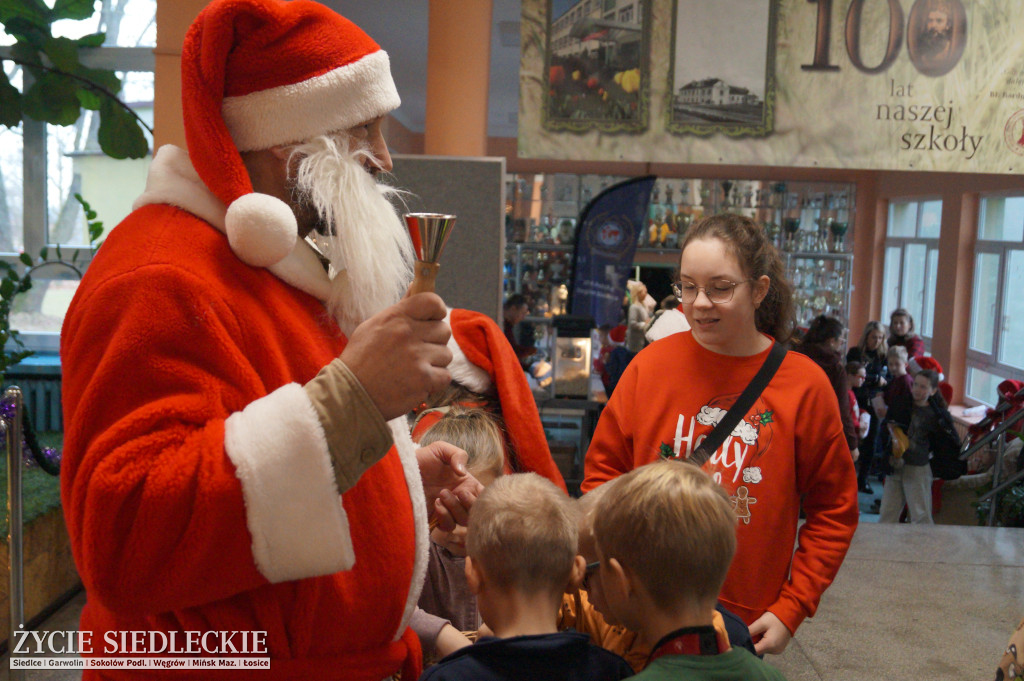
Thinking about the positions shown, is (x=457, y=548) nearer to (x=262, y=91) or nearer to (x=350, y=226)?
(x=350, y=226)

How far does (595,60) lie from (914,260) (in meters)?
7.63

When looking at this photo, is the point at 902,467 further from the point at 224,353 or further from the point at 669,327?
the point at 224,353

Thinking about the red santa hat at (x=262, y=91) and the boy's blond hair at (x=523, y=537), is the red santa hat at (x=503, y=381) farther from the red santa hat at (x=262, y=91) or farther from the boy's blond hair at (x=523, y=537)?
the red santa hat at (x=262, y=91)

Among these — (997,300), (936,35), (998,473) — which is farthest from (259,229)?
(997,300)

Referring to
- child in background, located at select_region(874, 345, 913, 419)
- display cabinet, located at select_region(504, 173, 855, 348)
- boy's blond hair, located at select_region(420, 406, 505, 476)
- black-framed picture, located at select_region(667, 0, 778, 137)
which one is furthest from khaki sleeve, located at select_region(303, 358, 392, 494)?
display cabinet, located at select_region(504, 173, 855, 348)

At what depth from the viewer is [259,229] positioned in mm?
949

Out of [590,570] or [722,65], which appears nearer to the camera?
[590,570]

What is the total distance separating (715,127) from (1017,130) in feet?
4.83

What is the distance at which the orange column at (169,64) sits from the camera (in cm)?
356

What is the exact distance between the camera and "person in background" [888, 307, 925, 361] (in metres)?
7.04

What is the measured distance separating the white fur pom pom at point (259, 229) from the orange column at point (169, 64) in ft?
9.54

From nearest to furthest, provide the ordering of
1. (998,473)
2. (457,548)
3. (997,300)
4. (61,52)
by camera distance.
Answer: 1. (457,548)
2. (61,52)
3. (998,473)
4. (997,300)

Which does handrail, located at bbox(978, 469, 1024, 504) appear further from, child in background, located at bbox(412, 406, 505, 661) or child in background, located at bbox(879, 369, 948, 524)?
child in background, located at bbox(412, 406, 505, 661)

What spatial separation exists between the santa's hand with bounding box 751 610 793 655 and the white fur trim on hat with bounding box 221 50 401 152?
4.07ft
